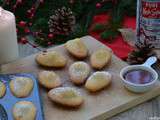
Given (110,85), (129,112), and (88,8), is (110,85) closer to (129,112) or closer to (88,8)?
(129,112)

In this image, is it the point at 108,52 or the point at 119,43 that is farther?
the point at 119,43

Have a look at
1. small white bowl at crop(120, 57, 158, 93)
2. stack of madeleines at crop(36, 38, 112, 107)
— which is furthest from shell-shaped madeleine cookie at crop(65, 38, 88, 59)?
small white bowl at crop(120, 57, 158, 93)

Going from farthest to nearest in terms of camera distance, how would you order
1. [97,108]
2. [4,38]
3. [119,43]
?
[119,43], [4,38], [97,108]

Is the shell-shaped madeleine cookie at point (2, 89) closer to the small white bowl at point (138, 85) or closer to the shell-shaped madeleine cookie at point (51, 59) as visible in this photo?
the shell-shaped madeleine cookie at point (51, 59)

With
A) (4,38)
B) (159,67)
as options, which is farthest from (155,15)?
(4,38)

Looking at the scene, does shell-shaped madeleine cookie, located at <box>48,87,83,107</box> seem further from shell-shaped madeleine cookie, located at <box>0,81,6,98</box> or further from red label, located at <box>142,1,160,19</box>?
red label, located at <box>142,1,160,19</box>

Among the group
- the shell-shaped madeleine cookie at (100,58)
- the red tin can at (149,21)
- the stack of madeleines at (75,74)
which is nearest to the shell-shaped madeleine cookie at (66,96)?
the stack of madeleines at (75,74)

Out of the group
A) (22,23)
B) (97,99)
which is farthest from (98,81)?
(22,23)
